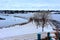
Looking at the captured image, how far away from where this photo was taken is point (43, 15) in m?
42.6

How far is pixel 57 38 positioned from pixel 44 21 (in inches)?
1204

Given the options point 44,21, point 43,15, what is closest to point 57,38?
point 44,21

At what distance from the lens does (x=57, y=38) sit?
8250 mm

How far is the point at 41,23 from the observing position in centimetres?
3988

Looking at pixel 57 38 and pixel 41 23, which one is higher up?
pixel 57 38

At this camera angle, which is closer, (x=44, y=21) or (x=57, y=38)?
(x=57, y=38)

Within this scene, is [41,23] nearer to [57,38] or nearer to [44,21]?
[44,21]

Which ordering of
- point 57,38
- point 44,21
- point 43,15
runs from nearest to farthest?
point 57,38 < point 44,21 < point 43,15

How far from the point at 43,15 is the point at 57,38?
3441 cm

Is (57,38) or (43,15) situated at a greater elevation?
(57,38)

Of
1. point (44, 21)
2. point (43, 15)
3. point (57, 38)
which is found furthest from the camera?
point (43, 15)

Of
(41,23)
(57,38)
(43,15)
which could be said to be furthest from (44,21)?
(57,38)

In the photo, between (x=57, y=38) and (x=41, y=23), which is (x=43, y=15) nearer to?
(x=41, y=23)

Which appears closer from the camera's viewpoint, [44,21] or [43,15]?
[44,21]
